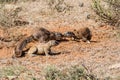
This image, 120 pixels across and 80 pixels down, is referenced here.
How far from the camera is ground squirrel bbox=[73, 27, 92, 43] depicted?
1231 cm

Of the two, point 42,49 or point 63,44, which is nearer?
point 42,49

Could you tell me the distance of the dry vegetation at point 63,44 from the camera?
8062 millimetres

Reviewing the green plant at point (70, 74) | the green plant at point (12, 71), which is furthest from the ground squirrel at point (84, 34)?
the green plant at point (70, 74)

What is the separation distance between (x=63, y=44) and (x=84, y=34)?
796 millimetres

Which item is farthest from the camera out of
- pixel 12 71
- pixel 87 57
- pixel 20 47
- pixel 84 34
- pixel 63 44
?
pixel 84 34

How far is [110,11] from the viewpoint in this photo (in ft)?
37.6

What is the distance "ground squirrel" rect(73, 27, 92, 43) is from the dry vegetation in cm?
21

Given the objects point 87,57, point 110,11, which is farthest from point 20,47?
point 110,11

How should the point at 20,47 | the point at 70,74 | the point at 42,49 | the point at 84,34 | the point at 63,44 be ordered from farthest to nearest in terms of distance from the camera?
the point at 84,34, the point at 63,44, the point at 20,47, the point at 42,49, the point at 70,74

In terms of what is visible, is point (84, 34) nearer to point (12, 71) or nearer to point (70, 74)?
point (12, 71)

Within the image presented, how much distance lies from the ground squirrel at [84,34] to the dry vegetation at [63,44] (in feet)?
0.70

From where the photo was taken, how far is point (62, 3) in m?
17.2

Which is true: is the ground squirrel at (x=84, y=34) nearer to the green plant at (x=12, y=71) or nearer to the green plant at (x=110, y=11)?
the green plant at (x=110, y=11)

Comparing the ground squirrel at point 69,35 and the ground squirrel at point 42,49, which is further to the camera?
the ground squirrel at point 69,35
